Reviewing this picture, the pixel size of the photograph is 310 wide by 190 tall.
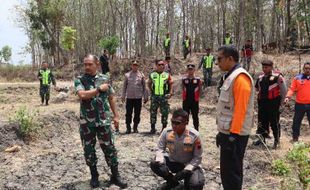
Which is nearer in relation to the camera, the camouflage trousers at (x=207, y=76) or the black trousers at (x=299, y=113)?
the black trousers at (x=299, y=113)

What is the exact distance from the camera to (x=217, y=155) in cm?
709

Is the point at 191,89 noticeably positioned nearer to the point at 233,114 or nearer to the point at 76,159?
the point at 76,159

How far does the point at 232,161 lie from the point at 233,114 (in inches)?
19.1

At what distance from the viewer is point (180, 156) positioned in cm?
503

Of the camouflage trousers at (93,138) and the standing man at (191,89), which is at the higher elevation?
the standing man at (191,89)

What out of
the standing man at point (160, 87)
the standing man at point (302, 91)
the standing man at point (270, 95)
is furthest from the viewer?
the standing man at point (160, 87)

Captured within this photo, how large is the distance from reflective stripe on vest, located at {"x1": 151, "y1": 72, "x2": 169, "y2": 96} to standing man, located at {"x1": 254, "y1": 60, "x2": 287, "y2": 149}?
6.69 feet

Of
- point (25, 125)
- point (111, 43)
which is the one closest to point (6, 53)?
point (111, 43)

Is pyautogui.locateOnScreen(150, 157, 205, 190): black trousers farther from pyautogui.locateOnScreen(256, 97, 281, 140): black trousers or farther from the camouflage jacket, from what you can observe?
pyautogui.locateOnScreen(256, 97, 281, 140): black trousers

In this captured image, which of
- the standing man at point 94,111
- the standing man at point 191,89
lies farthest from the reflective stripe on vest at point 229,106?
the standing man at point 191,89

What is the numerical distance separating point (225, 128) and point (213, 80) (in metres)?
13.5

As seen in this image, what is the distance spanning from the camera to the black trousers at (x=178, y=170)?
15.6 ft

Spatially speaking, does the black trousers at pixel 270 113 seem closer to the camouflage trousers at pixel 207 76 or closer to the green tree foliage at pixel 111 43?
the camouflage trousers at pixel 207 76

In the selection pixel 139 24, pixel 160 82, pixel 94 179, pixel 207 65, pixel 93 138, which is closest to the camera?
pixel 93 138
